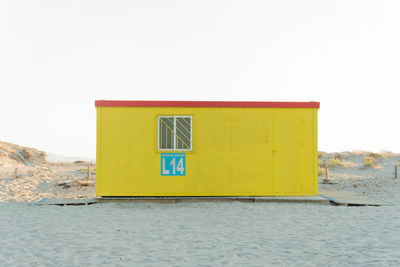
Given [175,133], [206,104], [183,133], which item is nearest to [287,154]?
[206,104]

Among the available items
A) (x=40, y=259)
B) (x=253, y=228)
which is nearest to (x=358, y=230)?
(x=253, y=228)

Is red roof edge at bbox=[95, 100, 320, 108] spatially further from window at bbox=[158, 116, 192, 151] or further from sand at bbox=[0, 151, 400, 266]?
sand at bbox=[0, 151, 400, 266]

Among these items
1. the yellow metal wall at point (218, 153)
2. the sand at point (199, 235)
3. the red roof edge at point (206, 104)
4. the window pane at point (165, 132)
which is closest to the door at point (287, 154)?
the yellow metal wall at point (218, 153)

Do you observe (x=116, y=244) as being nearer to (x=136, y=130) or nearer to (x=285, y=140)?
(x=136, y=130)

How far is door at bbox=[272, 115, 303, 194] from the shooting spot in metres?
9.93

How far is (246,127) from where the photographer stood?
391 inches

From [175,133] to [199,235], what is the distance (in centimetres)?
388

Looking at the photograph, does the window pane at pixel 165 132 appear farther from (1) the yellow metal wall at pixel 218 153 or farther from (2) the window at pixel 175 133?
(1) the yellow metal wall at pixel 218 153

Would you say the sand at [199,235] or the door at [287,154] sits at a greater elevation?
the door at [287,154]

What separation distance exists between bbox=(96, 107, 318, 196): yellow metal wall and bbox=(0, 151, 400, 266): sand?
0.57 metres

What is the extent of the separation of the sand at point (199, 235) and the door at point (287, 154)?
65 centimetres

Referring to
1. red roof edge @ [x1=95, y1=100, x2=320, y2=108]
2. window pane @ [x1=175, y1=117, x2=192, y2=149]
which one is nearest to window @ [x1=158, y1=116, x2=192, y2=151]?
window pane @ [x1=175, y1=117, x2=192, y2=149]

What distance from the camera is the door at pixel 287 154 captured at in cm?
993

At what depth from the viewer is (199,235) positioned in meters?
6.52
